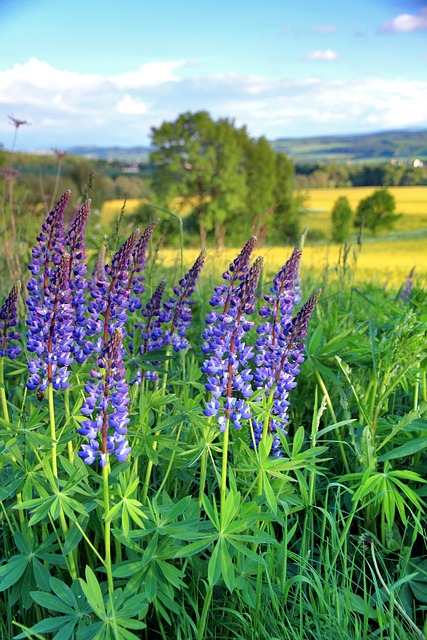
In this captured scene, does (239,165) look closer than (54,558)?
No

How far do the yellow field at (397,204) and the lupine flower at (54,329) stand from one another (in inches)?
2631

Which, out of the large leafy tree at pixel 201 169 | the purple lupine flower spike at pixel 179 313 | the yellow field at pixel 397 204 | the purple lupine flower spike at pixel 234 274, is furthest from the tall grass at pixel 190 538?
the yellow field at pixel 397 204

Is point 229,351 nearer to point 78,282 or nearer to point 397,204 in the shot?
point 78,282

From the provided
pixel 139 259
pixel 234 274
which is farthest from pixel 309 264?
pixel 234 274

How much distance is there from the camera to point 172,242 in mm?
60406

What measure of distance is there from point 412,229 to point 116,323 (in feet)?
242

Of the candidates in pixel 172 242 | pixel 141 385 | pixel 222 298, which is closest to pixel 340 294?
pixel 141 385

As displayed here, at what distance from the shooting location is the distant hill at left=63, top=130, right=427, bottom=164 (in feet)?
340

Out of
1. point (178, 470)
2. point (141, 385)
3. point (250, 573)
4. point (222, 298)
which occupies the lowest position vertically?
point (250, 573)

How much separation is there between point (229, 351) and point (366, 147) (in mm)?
127149

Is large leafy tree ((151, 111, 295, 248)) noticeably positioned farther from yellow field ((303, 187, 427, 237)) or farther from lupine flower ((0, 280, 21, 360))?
lupine flower ((0, 280, 21, 360))

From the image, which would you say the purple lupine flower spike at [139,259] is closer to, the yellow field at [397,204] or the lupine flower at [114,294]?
the lupine flower at [114,294]

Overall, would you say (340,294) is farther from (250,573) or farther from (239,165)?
(239,165)

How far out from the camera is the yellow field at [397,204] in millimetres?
75000
